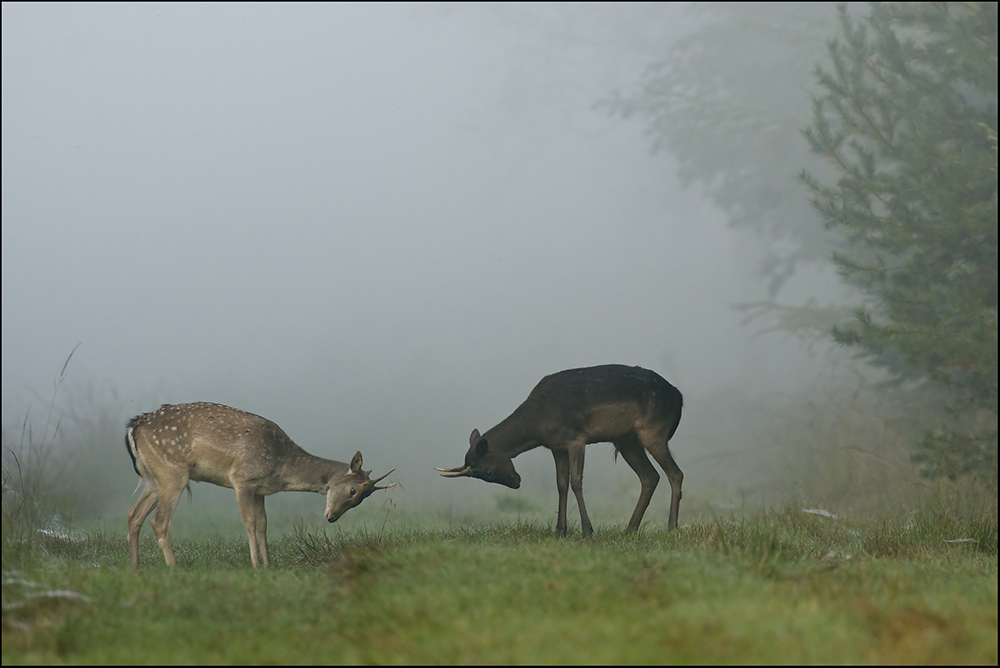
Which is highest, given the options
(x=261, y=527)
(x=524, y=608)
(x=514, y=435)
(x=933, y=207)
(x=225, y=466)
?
(x=933, y=207)

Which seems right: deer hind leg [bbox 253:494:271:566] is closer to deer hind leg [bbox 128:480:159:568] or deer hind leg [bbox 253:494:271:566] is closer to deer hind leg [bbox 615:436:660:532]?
deer hind leg [bbox 128:480:159:568]

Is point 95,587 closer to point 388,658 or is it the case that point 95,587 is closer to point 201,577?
point 201,577

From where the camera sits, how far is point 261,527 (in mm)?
9078

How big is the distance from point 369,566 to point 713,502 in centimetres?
1240

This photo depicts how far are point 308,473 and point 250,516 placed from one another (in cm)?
77

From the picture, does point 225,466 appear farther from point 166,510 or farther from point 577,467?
point 577,467

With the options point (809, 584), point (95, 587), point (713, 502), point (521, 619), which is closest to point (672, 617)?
point (521, 619)

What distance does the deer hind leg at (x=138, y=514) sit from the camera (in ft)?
28.0

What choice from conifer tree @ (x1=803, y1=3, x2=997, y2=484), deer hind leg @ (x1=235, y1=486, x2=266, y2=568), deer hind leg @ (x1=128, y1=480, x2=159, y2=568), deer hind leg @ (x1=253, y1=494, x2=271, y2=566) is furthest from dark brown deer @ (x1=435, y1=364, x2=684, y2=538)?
conifer tree @ (x1=803, y1=3, x2=997, y2=484)

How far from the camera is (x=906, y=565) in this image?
294 inches

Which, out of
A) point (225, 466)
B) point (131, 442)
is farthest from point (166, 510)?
point (131, 442)

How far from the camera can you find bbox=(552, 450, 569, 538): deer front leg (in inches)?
379

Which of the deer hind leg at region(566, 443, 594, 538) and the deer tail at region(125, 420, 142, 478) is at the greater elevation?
the deer tail at region(125, 420, 142, 478)

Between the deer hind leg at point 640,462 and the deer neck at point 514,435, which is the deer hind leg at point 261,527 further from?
the deer hind leg at point 640,462
